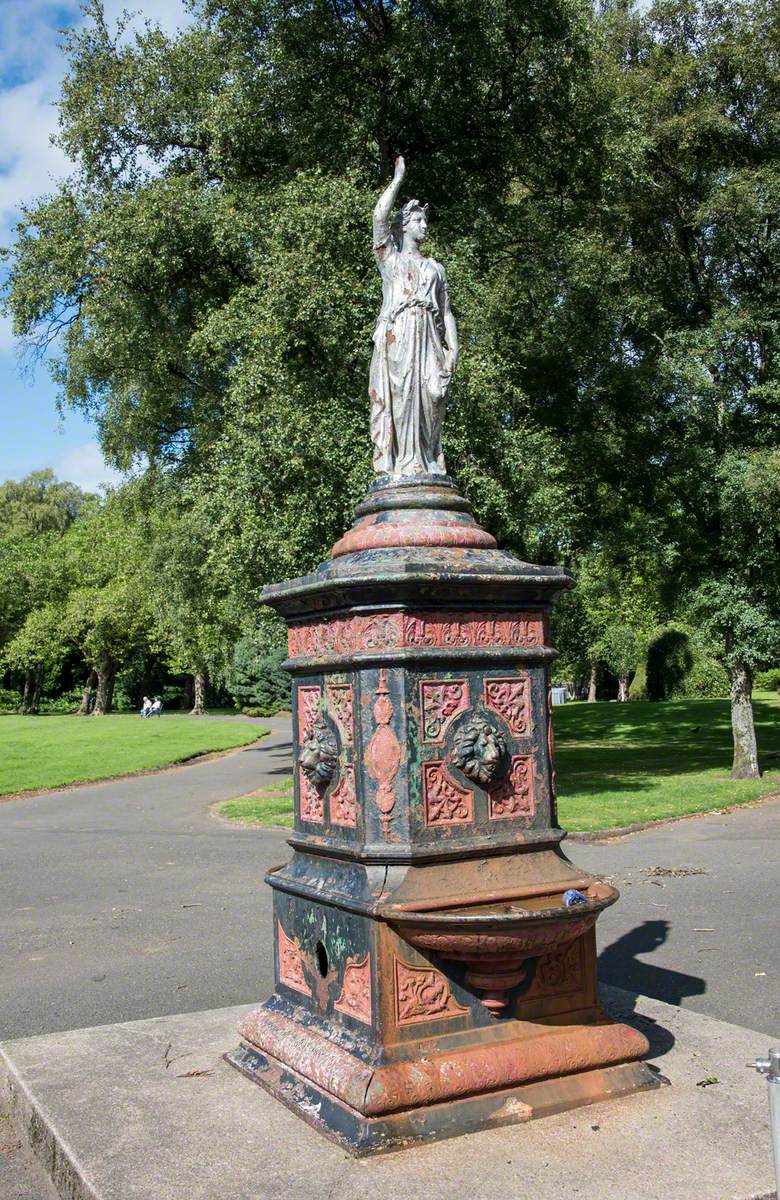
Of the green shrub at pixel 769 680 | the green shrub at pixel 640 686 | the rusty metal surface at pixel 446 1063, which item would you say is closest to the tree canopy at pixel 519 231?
the rusty metal surface at pixel 446 1063

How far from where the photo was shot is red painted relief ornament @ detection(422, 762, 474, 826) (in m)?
3.87

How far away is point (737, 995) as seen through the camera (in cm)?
598

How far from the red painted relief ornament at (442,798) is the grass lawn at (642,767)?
28.8 ft

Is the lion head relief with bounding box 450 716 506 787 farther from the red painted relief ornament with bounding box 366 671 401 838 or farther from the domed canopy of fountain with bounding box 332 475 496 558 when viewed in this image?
the domed canopy of fountain with bounding box 332 475 496 558

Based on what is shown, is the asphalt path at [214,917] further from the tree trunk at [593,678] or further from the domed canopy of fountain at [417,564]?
the tree trunk at [593,678]

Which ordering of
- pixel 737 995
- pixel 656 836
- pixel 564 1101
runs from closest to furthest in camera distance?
1. pixel 564 1101
2. pixel 737 995
3. pixel 656 836

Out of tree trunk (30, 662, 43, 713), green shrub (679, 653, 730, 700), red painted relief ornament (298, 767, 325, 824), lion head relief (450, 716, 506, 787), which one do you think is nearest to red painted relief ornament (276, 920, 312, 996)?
red painted relief ornament (298, 767, 325, 824)

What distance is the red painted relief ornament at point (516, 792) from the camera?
3998 mm

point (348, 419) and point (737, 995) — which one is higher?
point (348, 419)

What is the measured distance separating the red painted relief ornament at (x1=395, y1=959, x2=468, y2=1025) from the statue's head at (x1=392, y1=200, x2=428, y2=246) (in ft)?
9.98

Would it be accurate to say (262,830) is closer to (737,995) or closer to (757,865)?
(757,865)

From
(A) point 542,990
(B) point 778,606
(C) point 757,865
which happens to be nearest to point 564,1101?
(A) point 542,990

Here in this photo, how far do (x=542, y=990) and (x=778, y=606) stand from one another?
14701 millimetres

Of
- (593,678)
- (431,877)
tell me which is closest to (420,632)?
(431,877)
